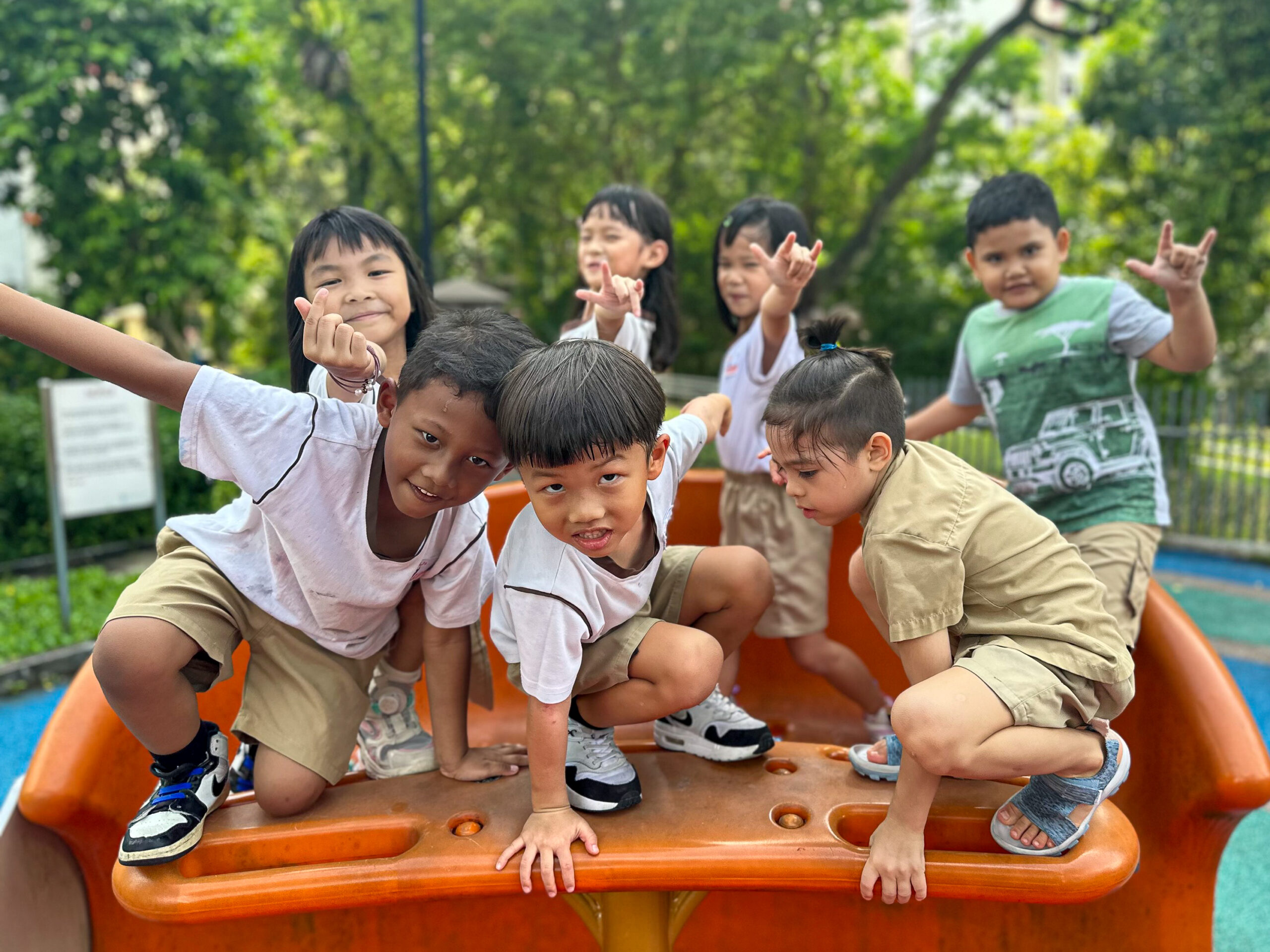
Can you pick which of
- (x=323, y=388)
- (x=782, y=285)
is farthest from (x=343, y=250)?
(x=782, y=285)

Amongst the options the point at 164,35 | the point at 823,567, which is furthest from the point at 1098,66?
the point at 823,567

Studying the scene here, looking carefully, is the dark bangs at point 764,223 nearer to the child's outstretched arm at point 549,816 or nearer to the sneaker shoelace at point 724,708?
the sneaker shoelace at point 724,708

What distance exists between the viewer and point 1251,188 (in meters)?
7.98

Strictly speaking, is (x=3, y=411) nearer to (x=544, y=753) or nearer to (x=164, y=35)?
(x=164, y=35)

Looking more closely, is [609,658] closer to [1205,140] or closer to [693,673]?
[693,673]

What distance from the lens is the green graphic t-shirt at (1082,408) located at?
2.09 meters

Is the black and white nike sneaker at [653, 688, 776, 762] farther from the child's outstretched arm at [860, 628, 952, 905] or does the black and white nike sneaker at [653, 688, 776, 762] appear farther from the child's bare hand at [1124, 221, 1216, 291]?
the child's bare hand at [1124, 221, 1216, 291]

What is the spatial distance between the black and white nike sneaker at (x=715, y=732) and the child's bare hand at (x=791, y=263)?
80 centimetres

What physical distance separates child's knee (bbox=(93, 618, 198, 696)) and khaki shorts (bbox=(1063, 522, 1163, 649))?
1.60 meters

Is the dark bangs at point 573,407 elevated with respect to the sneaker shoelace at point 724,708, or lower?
elevated

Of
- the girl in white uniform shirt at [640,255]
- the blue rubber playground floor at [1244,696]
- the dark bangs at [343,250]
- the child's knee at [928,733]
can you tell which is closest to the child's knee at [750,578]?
the child's knee at [928,733]

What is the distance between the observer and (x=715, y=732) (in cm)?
167

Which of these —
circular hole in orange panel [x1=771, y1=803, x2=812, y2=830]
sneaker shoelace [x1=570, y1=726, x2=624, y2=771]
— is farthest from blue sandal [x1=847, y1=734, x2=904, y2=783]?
sneaker shoelace [x1=570, y1=726, x2=624, y2=771]

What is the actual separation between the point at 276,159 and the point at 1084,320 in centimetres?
1251
